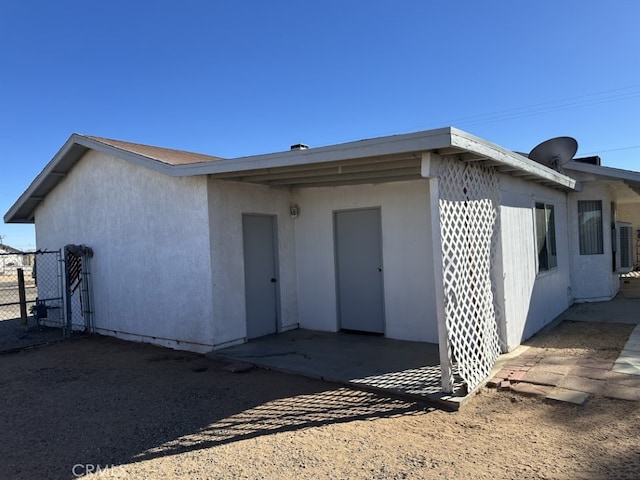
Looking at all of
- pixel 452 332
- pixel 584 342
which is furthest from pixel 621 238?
pixel 452 332

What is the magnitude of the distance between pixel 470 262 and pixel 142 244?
231 inches

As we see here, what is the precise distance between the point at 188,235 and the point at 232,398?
10.6ft

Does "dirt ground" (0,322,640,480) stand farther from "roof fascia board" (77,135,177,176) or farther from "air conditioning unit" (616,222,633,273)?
"air conditioning unit" (616,222,633,273)

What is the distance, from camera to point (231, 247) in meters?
7.61

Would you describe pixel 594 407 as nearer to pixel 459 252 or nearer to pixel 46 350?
pixel 459 252

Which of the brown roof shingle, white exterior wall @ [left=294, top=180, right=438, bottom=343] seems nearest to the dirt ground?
white exterior wall @ [left=294, top=180, right=438, bottom=343]

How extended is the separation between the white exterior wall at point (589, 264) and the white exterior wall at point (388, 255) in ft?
18.5

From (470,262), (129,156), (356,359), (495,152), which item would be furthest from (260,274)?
(495,152)

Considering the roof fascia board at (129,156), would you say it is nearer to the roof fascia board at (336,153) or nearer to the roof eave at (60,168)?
the roof eave at (60,168)

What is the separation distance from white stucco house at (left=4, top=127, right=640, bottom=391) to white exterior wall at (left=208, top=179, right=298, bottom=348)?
2 centimetres

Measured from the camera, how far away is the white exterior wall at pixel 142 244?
24.4 ft

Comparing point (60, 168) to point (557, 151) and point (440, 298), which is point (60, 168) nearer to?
point (440, 298)

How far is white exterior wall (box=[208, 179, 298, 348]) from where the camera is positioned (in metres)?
7.31

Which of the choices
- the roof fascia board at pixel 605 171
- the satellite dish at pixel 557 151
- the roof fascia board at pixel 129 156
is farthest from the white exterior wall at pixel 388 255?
the roof fascia board at pixel 605 171
